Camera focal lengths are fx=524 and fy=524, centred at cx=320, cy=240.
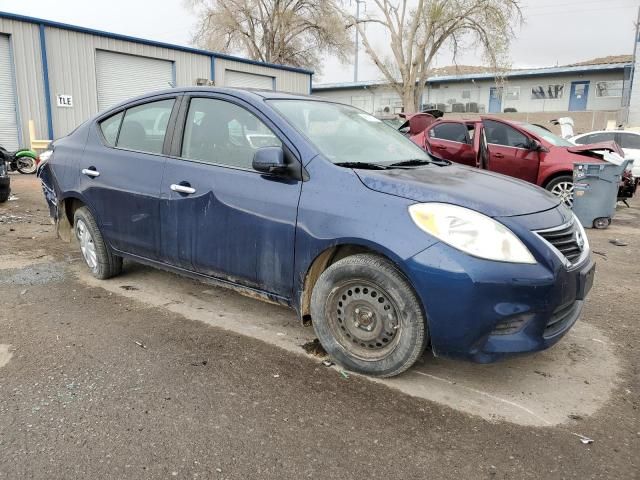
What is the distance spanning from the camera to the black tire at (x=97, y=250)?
15.3 feet

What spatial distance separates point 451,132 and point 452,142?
25 centimetres

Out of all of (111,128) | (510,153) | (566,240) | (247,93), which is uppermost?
(247,93)

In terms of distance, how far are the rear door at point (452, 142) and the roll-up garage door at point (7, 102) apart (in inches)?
471

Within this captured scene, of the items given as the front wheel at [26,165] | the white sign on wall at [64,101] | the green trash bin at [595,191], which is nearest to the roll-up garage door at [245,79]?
the white sign on wall at [64,101]

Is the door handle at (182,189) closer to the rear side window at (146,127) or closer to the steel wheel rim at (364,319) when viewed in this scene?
the rear side window at (146,127)

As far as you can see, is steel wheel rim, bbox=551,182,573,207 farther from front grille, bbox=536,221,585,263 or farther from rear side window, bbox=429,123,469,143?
front grille, bbox=536,221,585,263

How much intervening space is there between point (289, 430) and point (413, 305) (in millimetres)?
910

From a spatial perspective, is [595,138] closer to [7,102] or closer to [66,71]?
[66,71]

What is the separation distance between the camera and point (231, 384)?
301cm

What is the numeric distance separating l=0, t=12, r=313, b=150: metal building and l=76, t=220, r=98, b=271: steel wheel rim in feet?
34.0

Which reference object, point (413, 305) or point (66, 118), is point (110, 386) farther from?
point (66, 118)

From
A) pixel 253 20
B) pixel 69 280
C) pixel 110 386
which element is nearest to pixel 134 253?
pixel 69 280

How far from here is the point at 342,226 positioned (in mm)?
2988

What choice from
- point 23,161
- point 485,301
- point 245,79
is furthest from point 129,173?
point 245,79
